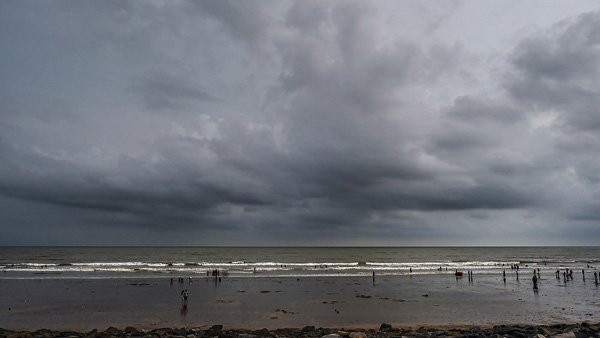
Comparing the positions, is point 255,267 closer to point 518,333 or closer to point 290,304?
point 290,304

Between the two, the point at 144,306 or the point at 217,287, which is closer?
the point at 144,306

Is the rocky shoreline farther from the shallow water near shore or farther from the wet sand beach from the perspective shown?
the shallow water near shore

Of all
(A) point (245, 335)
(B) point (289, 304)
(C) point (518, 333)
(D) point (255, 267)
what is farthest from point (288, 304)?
(D) point (255, 267)

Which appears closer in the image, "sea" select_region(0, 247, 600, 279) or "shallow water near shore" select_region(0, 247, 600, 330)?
"shallow water near shore" select_region(0, 247, 600, 330)

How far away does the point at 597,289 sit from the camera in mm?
46875

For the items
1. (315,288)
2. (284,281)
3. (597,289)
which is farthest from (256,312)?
(597,289)

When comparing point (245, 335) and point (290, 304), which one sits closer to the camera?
point (245, 335)

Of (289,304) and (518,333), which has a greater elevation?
(518,333)

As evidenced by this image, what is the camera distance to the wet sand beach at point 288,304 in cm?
2806

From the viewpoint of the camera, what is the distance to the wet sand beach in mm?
28062

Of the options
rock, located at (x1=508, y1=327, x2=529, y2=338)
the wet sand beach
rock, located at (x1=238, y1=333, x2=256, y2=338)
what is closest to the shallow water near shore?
the wet sand beach

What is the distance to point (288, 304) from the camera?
3531 cm

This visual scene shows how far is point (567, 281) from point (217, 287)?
48.0 metres

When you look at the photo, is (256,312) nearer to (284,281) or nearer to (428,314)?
(428,314)
